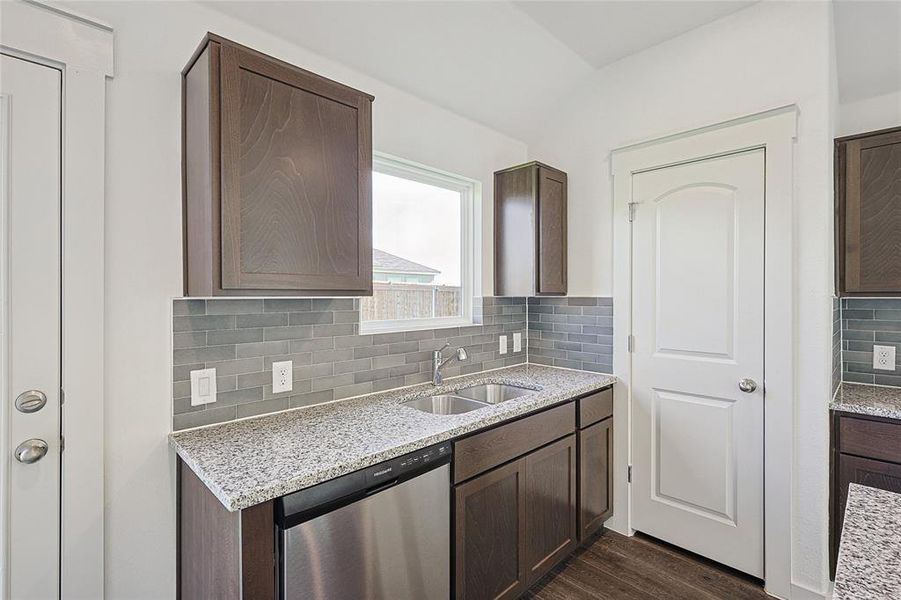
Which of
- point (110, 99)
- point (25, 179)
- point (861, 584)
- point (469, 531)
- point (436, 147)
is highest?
point (436, 147)

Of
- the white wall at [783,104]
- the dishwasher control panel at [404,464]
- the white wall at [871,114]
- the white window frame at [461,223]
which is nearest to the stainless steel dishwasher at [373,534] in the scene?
the dishwasher control panel at [404,464]

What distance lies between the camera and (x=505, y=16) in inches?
87.4

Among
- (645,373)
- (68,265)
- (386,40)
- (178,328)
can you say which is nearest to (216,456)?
(178,328)

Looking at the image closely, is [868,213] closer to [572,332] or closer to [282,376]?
[572,332]

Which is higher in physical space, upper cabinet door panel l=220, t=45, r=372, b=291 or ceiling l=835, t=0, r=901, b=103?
ceiling l=835, t=0, r=901, b=103

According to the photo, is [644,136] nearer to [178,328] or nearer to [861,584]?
[861,584]

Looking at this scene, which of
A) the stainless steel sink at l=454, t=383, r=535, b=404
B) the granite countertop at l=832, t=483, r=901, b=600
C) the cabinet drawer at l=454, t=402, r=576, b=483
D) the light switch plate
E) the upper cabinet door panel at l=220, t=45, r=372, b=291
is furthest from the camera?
the stainless steel sink at l=454, t=383, r=535, b=404

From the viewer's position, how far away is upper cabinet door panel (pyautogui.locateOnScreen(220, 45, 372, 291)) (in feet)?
4.73

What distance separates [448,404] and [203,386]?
116cm

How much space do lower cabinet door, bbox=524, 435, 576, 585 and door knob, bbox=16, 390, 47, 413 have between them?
5.83 ft

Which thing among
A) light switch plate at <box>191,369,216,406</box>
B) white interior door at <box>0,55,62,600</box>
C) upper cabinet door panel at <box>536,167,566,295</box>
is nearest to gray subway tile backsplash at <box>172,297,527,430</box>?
light switch plate at <box>191,369,216,406</box>

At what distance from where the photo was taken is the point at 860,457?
203 centimetres

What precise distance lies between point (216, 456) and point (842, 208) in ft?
9.73

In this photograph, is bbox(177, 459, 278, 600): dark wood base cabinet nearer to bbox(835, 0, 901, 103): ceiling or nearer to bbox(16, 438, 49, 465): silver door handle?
bbox(16, 438, 49, 465): silver door handle
